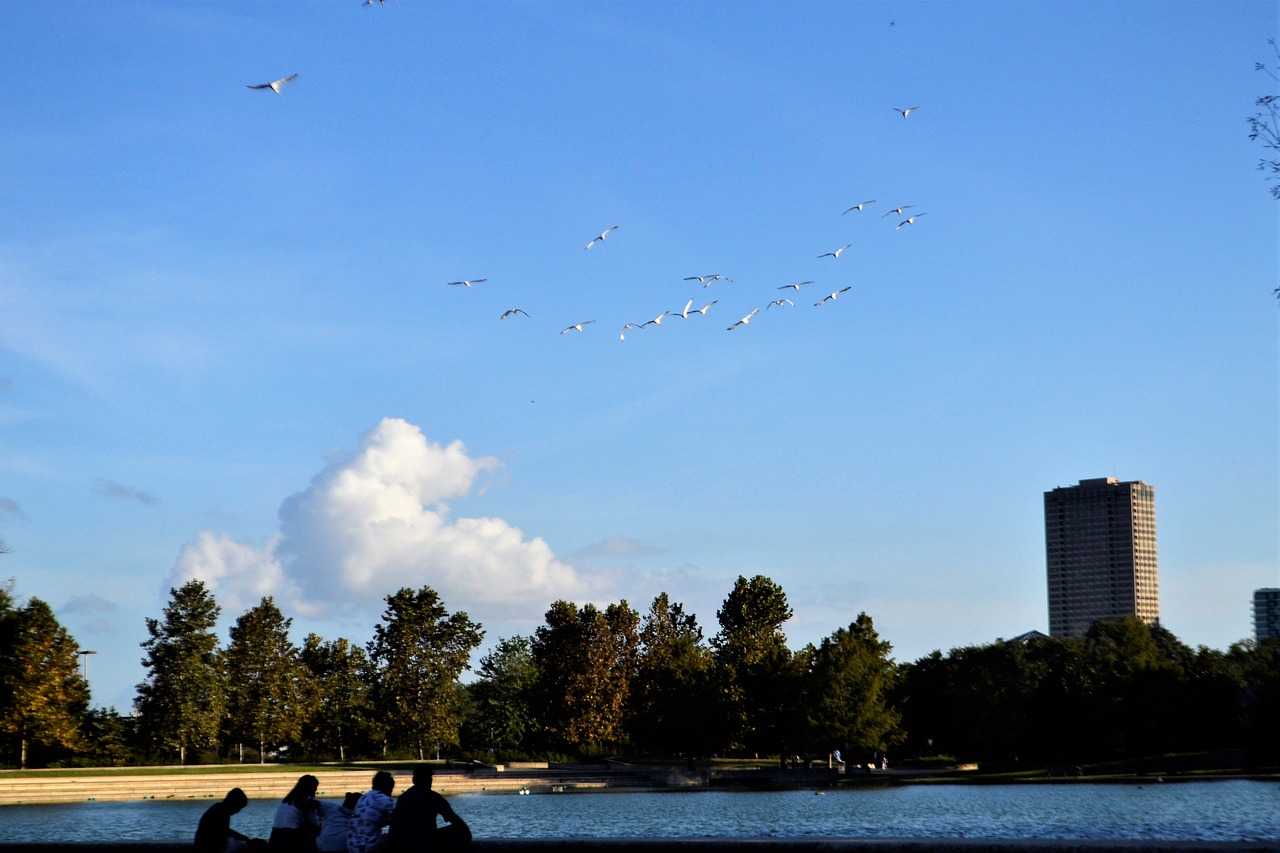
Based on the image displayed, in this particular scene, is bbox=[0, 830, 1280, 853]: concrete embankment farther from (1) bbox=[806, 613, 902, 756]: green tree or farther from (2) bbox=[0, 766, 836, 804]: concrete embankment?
(1) bbox=[806, 613, 902, 756]: green tree

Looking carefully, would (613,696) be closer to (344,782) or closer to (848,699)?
(848,699)

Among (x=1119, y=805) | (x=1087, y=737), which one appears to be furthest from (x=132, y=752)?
(x=1087, y=737)

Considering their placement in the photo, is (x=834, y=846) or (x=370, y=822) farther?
(x=370, y=822)

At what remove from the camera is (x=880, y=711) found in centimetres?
8194

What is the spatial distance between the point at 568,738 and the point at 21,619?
38663mm

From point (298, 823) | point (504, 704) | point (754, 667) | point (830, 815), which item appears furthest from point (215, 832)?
point (504, 704)

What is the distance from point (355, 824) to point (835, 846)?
6052mm

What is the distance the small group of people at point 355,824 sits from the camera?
1532 centimetres

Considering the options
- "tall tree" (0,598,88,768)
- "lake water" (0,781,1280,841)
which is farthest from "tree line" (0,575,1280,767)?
"lake water" (0,781,1280,841)

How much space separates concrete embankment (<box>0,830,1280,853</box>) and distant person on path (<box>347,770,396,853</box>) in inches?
49.1

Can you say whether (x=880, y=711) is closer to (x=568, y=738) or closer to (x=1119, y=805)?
(x=568, y=738)

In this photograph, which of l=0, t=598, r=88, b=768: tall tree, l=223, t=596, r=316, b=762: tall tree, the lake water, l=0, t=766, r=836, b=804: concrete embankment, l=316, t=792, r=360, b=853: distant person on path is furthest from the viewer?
l=223, t=596, r=316, b=762: tall tree

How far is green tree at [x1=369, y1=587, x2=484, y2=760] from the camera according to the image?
8600cm

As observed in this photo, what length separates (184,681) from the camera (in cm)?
7331
